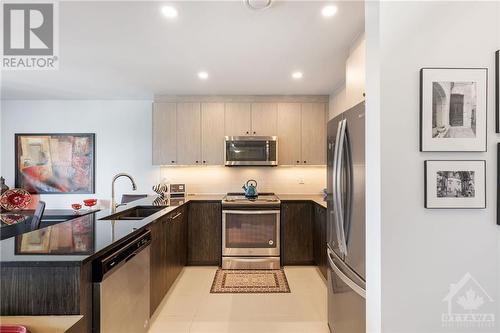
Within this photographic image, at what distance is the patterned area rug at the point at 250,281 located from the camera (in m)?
3.00

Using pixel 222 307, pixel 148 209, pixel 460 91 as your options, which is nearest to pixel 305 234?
pixel 222 307

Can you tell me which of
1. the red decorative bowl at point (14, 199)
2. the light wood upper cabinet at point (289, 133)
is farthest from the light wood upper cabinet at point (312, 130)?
the red decorative bowl at point (14, 199)

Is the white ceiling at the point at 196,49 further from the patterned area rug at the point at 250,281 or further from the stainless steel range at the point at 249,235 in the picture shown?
the patterned area rug at the point at 250,281

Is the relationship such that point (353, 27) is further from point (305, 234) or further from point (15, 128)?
point (15, 128)

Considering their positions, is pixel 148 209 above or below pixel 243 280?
above

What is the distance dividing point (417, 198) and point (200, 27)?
6.63 feet

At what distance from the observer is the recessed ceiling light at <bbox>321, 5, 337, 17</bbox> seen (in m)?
1.95

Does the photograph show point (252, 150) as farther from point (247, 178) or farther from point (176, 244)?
point (176, 244)

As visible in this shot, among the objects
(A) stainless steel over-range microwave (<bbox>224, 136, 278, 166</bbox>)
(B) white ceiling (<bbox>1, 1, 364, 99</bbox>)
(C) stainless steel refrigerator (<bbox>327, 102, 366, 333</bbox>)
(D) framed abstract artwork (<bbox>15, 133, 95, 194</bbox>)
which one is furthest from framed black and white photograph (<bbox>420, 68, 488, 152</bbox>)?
(D) framed abstract artwork (<bbox>15, 133, 95, 194</bbox>)

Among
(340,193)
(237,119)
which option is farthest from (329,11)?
(237,119)

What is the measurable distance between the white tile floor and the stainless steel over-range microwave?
5.67 ft

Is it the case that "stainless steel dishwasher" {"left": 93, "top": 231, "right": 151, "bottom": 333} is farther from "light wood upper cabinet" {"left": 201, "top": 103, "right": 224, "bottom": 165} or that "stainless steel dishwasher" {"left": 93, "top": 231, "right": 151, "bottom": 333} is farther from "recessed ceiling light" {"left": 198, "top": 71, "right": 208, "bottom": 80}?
"light wood upper cabinet" {"left": 201, "top": 103, "right": 224, "bottom": 165}

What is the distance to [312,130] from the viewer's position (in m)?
4.23

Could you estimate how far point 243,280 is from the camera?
129 inches
